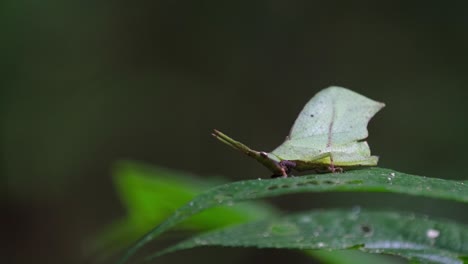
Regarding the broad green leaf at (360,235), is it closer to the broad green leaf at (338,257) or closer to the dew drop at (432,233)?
the dew drop at (432,233)

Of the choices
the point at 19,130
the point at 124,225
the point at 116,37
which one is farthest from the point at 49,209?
the point at 124,225

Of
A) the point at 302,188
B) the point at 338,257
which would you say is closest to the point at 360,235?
the point at 302,188

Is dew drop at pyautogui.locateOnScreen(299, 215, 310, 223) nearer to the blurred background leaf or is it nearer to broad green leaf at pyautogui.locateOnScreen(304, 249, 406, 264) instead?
broad green leaf at pyautogui.locateOnScreen(304, 249, 406, 264)

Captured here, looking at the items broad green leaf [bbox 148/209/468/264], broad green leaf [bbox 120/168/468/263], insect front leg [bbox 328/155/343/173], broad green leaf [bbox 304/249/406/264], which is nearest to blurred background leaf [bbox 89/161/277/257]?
broad green leaf [bbox 304/249/406/264]

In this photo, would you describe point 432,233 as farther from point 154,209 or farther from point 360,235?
point 154,209

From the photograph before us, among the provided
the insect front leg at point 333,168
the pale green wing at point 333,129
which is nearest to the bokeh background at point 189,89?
the pale green wing at point 333,129

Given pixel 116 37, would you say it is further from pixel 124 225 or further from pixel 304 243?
pixel 304 243
